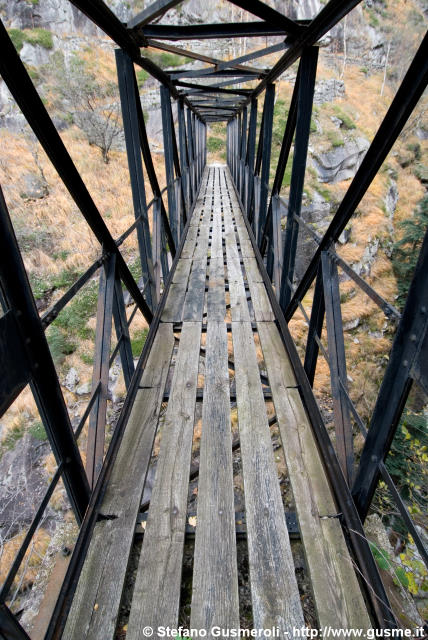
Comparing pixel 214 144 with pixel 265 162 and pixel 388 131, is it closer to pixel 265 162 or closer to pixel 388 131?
pixel 265 162

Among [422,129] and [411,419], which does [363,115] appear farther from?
[411,419]

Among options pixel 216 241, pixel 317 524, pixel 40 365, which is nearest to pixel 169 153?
pixel 216 241

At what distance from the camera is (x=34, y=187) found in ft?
48.6

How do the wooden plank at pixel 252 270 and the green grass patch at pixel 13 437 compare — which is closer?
the wooden plank at pixel 252 270

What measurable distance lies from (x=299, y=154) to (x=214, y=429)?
221 centimetres

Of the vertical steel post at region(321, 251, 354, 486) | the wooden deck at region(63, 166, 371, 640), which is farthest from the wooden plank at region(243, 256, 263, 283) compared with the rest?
the vertical steel post at region(321, 251, 354, 486)

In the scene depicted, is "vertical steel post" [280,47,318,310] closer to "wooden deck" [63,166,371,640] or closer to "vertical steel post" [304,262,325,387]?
"wooden deck" [63,166,371,640]

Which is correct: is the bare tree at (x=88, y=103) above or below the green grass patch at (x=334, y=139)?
above

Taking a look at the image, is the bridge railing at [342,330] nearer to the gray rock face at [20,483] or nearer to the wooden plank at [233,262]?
the wooden plank at [233,262]

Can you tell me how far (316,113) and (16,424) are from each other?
20363 millimetres

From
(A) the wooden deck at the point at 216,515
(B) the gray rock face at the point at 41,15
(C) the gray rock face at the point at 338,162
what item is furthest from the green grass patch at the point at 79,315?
(B) the gray rock face at the point at 41,15

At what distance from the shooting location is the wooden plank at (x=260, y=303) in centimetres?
339

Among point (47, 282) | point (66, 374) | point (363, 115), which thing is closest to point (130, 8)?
point (363, 115)

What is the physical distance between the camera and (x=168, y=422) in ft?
7.29
